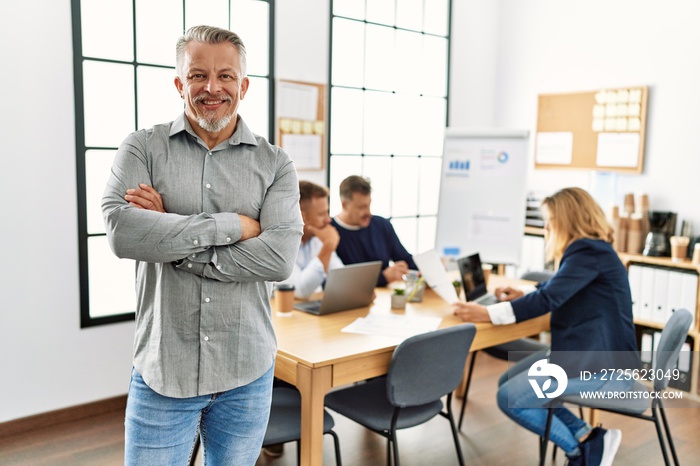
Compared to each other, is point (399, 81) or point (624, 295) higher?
point (399, 81)

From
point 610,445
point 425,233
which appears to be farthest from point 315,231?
point 425,233

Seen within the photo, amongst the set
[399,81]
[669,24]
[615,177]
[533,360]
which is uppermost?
[669,24]

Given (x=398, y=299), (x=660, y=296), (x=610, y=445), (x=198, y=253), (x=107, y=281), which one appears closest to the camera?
(x=198, y=253)

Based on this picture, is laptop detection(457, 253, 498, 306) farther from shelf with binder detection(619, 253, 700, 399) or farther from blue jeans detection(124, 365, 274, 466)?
blue jeans detection(124, 365, 274, 466)

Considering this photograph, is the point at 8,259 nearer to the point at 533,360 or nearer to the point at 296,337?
the point at 296,337

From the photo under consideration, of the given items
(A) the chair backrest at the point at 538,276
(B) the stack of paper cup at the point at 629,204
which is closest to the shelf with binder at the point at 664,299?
(B) the stack of paper cup at the point at 629,204

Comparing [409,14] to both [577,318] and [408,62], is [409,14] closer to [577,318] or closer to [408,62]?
[408,62]

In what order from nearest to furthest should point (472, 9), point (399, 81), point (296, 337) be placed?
point (296, 337) → point (399, 81) → point (472, 9)

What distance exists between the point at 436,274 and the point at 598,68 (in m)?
2.75

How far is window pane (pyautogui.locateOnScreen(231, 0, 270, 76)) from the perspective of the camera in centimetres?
420

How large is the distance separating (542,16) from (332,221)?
286 centimetres

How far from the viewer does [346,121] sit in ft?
16.3

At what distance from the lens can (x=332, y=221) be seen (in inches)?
157

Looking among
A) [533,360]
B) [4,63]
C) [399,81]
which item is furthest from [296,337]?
[399,81]
